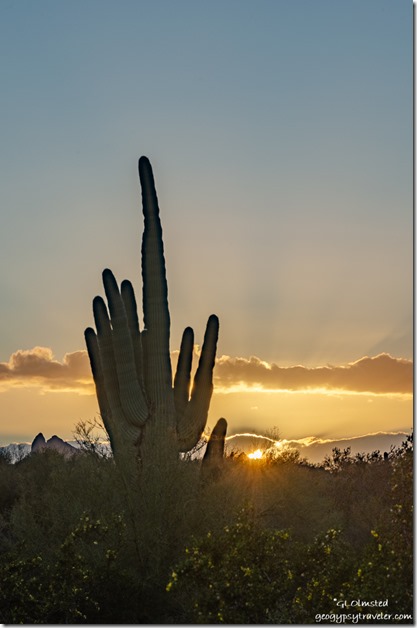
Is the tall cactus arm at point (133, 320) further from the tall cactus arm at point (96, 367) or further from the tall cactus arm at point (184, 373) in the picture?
the tall cactus arm at point (184, 373)

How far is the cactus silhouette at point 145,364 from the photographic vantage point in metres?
16.5

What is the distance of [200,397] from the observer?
17781mm

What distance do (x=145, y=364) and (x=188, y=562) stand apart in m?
7.93

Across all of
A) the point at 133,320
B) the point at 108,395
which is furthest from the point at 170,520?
the point at 133,320

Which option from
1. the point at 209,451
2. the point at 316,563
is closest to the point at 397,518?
the point at 316,563

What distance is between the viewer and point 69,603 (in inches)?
393

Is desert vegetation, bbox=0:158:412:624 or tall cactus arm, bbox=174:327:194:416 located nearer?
desert vegetation, bbox=0:158:412:624

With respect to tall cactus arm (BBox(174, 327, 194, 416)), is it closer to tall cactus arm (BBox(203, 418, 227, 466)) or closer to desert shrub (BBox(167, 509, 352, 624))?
tall cactus arm (BBox(203, 418, 227, 466))

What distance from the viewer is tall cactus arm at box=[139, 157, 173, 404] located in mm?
16719

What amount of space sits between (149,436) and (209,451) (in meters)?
3.50

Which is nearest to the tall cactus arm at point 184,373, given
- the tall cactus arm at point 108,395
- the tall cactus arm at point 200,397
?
the tall cactus arm at point 200,397

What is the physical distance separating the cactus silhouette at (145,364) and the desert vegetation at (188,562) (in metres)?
1.49

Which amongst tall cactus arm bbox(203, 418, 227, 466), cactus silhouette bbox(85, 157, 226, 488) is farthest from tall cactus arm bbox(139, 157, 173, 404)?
→ tall cactus arm bbox(203, 418, 227, 466)

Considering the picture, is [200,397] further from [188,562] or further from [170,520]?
[188,562]
